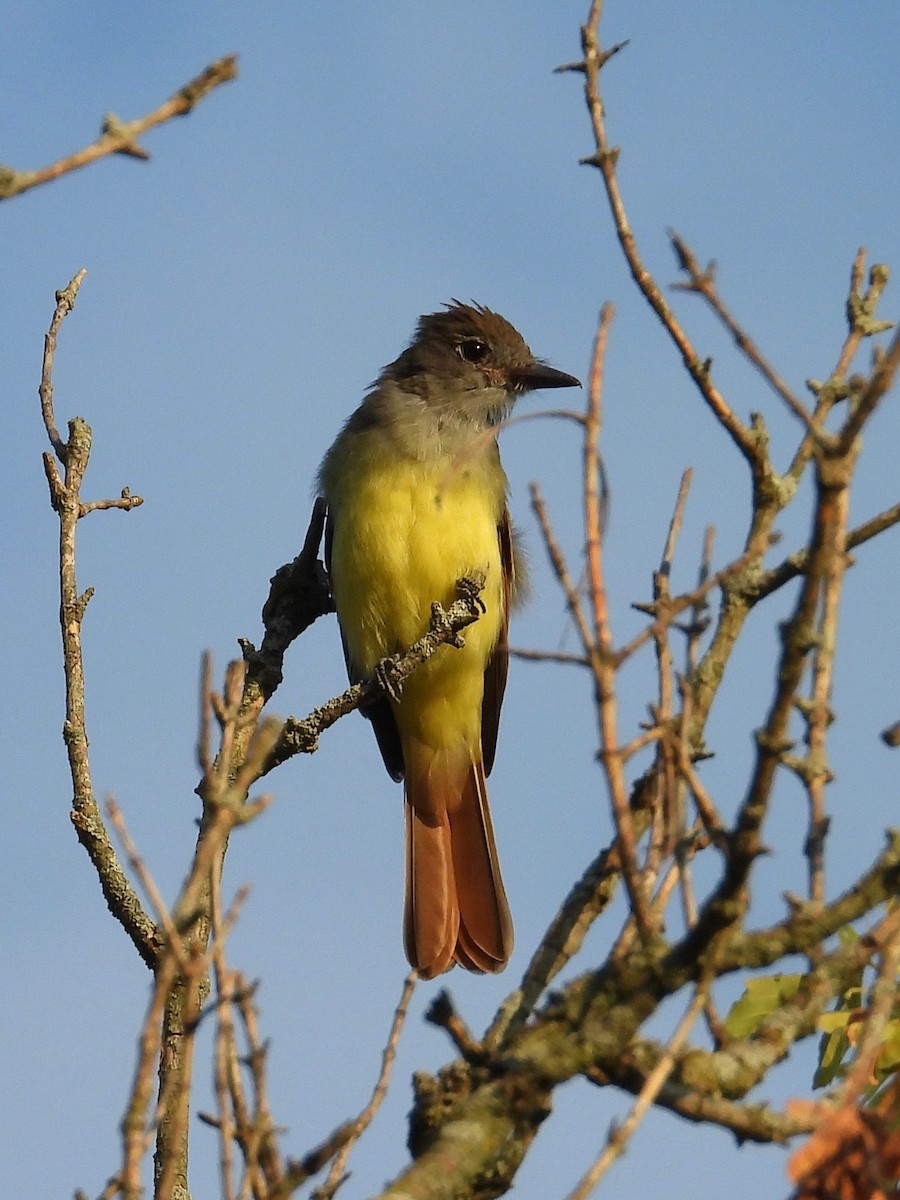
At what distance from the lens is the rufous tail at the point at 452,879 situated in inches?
288

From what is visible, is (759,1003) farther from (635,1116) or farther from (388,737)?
(388,737)

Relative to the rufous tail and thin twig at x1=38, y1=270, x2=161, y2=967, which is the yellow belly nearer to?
the rufous tail

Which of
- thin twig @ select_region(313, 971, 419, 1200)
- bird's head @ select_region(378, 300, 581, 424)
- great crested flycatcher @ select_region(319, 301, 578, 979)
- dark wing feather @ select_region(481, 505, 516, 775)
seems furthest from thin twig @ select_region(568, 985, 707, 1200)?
bird's head @ select_region(378, 300, 581, 424)

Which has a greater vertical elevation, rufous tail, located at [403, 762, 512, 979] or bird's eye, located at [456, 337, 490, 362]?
bird's eye, located at [456, 337, 490, 362]

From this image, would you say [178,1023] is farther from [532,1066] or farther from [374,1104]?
[532,1066]

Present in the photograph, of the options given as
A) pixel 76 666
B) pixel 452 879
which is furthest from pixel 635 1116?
pixel 452 879

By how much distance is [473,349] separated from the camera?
347 inches

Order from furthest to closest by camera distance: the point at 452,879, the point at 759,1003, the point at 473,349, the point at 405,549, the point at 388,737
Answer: the point at 473,349, the point at 388,737, the point at 452,879, the point at 405,549, the point at 759,1003

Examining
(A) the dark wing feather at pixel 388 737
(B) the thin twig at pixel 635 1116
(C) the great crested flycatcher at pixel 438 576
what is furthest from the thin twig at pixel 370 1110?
(A) the dark wing feather at pixel 388 737

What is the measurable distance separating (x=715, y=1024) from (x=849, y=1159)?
0.48 m

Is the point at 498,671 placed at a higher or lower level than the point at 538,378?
lower

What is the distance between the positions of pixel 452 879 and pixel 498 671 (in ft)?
3.82

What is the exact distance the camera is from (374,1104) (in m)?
2.99

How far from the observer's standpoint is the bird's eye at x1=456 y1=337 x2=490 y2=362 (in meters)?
8.80
